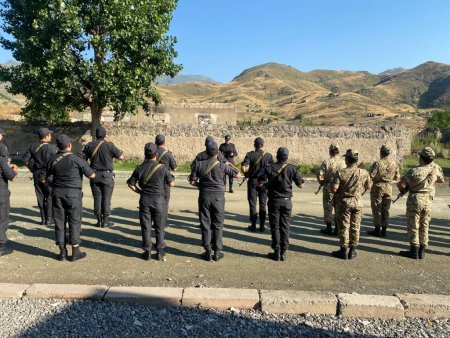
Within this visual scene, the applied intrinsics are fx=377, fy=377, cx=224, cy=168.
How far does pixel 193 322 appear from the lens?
4.15m

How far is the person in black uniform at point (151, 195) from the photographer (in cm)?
577

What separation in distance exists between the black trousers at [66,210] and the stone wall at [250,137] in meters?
11.2

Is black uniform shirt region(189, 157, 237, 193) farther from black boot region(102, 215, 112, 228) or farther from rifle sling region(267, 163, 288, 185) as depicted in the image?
black boot region(102, 215, 112, 228)

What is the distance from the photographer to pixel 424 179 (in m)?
6.02

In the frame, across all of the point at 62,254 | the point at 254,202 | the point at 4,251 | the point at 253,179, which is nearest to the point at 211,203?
the point at 253,179

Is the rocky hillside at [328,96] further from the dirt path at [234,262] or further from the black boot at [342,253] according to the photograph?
the black boot at [342,253]

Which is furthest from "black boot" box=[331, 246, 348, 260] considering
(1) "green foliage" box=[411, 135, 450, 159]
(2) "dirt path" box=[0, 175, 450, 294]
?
(1) "green foliage" box=[411, 135, 450, 159]

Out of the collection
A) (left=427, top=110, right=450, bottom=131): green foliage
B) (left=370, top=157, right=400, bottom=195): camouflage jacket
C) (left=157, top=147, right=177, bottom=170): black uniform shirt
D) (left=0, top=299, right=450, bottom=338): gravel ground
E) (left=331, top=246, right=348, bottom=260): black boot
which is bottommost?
(left=0, top=299, right=450, bottom=338): gravel ground

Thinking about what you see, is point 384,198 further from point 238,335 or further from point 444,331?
point 238,335

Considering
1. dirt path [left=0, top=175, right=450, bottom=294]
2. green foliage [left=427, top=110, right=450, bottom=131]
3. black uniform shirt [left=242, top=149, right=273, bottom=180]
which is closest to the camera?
dirt path [left=0, top=175, right=450, bottom=294]

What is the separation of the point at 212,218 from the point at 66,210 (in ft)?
7.33

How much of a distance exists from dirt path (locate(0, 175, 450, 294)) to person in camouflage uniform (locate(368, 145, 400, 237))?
324mm

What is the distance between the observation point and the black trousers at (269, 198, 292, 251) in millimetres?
5867

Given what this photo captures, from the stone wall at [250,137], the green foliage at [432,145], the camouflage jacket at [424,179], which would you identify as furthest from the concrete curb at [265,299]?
the green foliage at [432,145]
